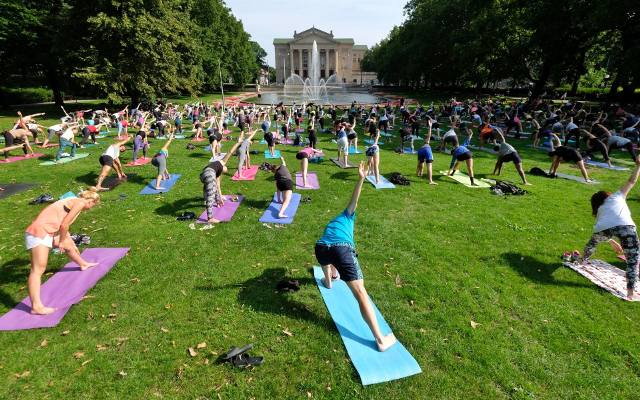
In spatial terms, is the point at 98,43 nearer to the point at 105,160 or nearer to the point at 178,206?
the point at 105,160

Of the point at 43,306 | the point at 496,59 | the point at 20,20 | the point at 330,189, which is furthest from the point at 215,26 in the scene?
the point at 43,306

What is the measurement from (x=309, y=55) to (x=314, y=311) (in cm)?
12439

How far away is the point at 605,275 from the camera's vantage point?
648 centimetres

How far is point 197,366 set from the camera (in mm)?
4473

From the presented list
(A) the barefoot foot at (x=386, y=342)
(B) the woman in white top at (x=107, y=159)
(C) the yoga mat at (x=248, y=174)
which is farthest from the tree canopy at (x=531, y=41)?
(B) the woman in white top at (x=107, y=159)

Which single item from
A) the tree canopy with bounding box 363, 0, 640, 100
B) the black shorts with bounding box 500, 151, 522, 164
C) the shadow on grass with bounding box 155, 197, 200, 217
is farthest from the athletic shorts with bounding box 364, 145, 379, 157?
the tree canopy with bounding box 363, 0, 640, 100

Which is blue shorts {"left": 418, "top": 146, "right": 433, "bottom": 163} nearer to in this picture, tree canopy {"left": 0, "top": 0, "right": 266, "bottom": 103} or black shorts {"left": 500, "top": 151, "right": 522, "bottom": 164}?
black shorts {"left": 500, "top": 151, "right": 522, "bottom": 164}

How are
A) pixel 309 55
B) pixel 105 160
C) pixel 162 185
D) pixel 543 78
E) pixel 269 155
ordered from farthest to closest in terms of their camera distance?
pixel 309 55 < pixel 543 78 < pixel 269 155 < pixel 162 185 < pixel 105 160

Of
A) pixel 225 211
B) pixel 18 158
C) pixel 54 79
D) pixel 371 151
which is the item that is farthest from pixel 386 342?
pixel 54 79

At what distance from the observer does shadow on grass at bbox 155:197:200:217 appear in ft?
31.6

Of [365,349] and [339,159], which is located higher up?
[339,159]

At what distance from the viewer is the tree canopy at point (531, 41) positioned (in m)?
26.0

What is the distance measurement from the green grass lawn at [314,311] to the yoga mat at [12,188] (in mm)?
1172

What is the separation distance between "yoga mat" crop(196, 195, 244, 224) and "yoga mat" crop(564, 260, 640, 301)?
798 centimetres
